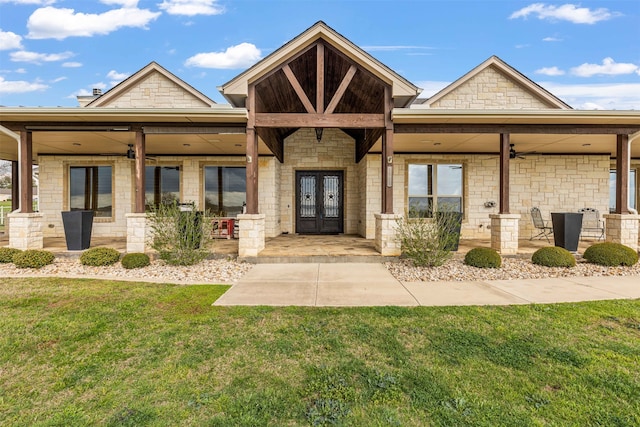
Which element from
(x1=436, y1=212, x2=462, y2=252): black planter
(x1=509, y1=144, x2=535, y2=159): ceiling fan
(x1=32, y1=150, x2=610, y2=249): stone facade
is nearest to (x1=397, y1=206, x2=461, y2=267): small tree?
(x1=436, y1=212, x2=462, y2=252): black planter

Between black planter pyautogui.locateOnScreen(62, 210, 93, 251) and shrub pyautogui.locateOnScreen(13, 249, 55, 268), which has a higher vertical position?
black planter pyautogui.locateOnScreen(62, 210, 93, 251)

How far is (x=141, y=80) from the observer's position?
33.9 feet

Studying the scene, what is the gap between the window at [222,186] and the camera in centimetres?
1062

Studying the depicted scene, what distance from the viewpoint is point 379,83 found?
6.82m

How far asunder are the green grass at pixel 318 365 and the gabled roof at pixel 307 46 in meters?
4.62

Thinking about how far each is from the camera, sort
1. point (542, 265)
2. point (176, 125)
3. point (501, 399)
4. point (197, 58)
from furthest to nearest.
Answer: point (197, 58)
point (176, 125)
point (542, 265)
point (501, 399)

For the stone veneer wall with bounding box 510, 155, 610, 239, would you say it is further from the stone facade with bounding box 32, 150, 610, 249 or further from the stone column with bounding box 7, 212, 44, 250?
the stone column with bounding box 7, 212, 44, 250

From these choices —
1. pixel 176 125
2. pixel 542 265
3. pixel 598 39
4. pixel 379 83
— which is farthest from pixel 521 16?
pixel 176 125

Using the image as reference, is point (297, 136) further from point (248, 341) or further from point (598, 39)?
point (598, 39)

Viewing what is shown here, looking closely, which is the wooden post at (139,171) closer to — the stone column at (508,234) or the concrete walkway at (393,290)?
the concrete walkway at (393,290)

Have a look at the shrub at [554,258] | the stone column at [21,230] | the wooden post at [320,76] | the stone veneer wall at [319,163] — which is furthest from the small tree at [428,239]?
the stone column at [21,230]

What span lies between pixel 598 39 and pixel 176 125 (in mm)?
20921

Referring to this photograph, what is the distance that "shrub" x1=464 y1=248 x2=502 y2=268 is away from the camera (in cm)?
595

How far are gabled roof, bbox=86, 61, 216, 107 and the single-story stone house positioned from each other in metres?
0.04
